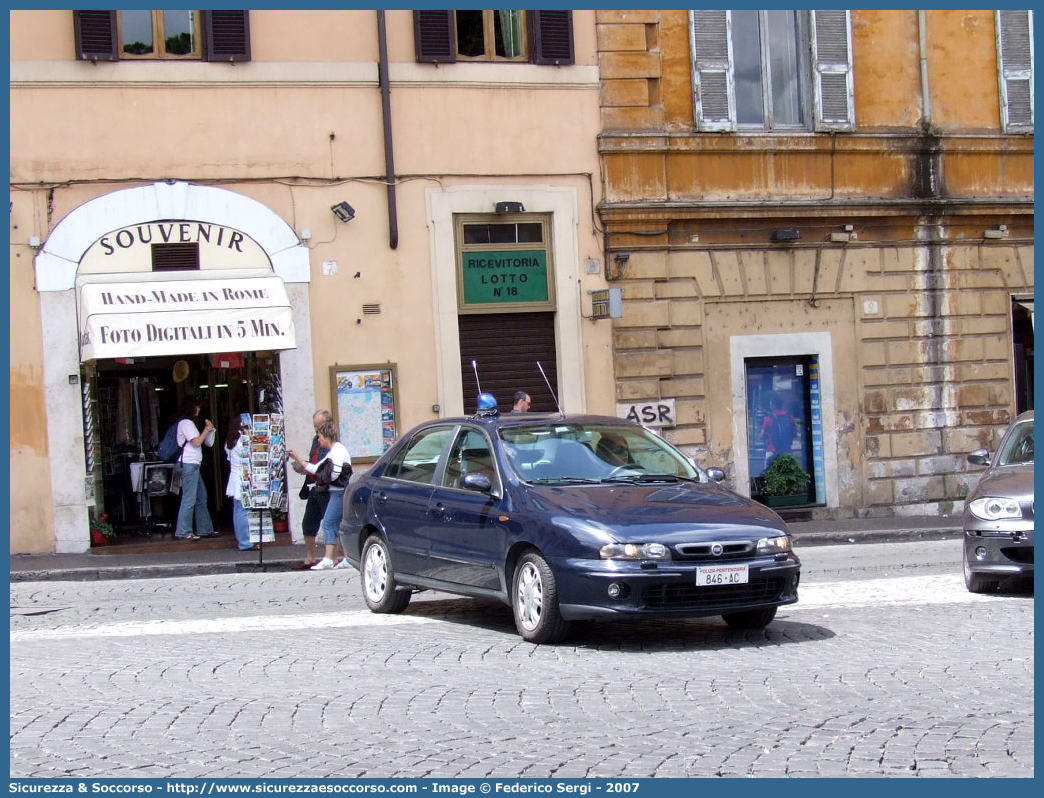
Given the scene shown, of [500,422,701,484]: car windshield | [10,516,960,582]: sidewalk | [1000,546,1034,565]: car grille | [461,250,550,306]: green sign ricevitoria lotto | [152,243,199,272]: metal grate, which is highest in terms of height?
[152,243,199,272]: metal grate

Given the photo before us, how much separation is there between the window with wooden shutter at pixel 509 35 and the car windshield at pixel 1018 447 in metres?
9.66

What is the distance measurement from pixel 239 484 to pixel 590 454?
8242 mm

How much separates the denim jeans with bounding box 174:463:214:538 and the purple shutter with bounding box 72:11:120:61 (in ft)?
17.2

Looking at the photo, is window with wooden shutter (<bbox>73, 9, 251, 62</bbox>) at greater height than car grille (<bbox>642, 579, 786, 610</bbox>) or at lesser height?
greater

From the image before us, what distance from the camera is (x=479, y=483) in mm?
10328

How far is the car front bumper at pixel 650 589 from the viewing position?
9.27 metres

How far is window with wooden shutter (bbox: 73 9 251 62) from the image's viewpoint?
744 inches

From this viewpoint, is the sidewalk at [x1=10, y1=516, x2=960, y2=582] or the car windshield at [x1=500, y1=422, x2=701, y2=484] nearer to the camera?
the car windshield at [x1=500, y1=422, x2=701, y2=484]

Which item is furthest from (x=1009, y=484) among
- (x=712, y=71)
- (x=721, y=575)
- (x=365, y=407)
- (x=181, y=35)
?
(x=181, y=35)

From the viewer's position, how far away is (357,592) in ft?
44.5

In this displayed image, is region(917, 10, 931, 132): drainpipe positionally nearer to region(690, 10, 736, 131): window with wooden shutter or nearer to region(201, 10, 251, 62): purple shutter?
region(690, 10, 736, 131): window with wooden shutter

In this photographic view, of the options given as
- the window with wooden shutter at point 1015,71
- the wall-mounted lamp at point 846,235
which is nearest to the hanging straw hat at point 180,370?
the wall-mounted lamp at point 846,235

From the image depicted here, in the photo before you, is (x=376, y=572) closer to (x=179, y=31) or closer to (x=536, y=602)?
(x=536, y=602)

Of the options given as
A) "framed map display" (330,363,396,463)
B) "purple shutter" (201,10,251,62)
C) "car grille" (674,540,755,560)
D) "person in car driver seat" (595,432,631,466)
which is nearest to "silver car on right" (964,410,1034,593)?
"car grille" (674,540,755,560)
